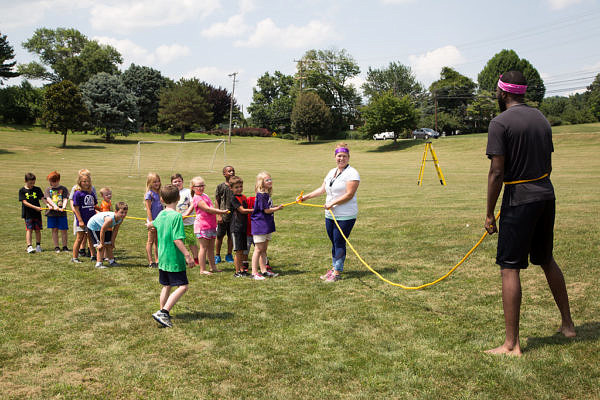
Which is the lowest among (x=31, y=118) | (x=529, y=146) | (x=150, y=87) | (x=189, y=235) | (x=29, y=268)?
(x=29, y=268)

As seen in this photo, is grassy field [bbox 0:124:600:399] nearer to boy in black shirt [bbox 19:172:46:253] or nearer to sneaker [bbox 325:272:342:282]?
sneaker [bbox 325:272:342:282]

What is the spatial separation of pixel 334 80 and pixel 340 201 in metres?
89.3

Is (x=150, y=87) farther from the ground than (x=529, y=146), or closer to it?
farther from the ground

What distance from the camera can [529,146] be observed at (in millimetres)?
4234

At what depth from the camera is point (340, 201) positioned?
7375 millimetres

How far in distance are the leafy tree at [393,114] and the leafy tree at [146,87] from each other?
41388 mm

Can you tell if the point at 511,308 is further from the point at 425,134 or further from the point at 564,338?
the point at 425,134

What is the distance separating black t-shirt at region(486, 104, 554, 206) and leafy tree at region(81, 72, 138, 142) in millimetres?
64885

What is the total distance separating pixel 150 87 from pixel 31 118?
20.3 metres

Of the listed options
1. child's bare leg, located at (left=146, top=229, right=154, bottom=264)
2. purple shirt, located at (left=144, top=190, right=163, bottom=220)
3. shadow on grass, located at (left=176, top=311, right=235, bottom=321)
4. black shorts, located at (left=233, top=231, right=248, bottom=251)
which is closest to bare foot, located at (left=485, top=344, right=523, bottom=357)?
shadow on grass, located at (left=176, top=311, right=235, bottom=321)

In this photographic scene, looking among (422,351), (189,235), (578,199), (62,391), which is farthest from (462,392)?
(578,199)

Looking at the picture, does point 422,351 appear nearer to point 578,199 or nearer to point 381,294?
point 381,294

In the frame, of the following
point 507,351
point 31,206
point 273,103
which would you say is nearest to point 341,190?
point 507,351

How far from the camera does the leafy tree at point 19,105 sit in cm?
6988
